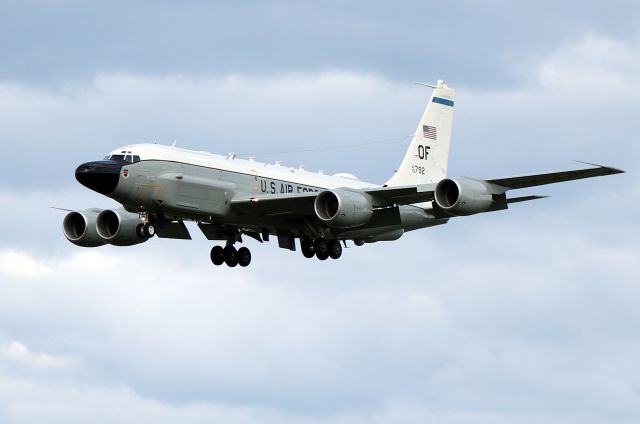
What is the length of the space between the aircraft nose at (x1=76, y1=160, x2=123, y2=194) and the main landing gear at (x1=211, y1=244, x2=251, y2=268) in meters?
8.34

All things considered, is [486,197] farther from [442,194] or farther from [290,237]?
[290,237]

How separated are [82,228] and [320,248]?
1119 cm

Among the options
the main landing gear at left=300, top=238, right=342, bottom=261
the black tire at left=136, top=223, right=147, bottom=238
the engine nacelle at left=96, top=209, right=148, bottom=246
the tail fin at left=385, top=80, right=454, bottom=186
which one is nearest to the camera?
the black tire at left=136, top=223, right=147, bottom=238

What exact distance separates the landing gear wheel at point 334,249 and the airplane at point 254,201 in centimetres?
5

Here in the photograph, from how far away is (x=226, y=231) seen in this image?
68.5 metres

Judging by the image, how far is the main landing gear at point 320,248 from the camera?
68.4 metres

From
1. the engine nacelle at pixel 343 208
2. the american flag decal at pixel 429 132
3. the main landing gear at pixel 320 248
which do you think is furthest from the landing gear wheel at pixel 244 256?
the american flag decal at pixel 429 132

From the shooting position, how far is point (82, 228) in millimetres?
69188

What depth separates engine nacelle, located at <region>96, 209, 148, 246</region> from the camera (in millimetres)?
67688

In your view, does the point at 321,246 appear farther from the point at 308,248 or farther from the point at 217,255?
the point at 217,255

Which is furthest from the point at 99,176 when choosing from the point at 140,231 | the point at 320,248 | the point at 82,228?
the point at 320,248

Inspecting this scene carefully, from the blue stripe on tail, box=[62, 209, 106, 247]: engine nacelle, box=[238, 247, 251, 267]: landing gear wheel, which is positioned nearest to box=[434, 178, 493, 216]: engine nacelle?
box=[238, 247, 251, 267]: landing gear wheel

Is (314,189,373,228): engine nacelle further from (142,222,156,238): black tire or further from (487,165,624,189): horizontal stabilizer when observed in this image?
(142,222,156,238): black tire

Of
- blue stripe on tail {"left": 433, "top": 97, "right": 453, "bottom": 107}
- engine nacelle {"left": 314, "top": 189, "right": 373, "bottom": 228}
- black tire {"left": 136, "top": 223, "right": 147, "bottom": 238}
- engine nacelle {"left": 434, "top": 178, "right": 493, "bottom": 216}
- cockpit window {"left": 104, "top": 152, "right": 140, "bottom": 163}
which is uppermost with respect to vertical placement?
blue stripe on tail {"left": 433, "top": 97, "right": 453, "bottom": 107}
